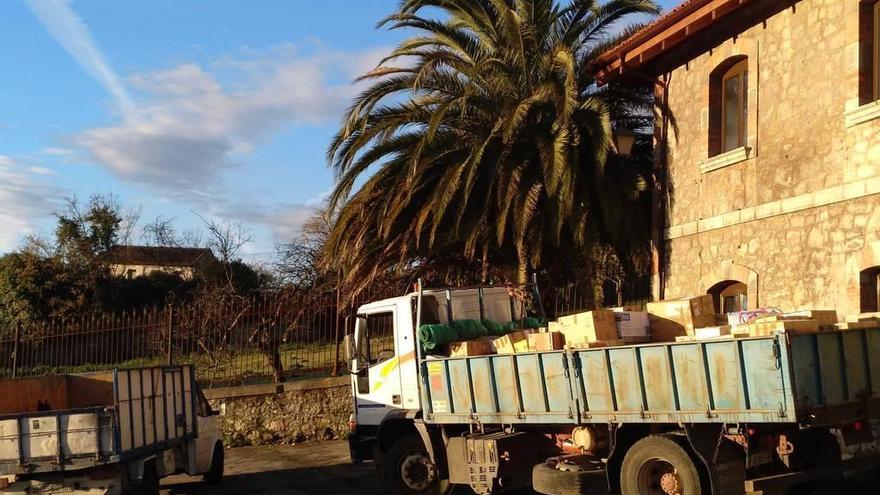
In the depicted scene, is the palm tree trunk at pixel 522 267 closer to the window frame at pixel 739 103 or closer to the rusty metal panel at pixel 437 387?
the window frame at pixel 739 103

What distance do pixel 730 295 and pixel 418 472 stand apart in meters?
5.93

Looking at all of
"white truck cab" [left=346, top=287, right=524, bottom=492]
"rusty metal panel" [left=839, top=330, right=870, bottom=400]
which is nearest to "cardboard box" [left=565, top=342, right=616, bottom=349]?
"rusty metal panel" [left=839, top=330, right=870, bottom=400]

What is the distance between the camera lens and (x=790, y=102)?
1149 centimetres

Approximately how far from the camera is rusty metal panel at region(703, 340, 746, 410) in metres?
6.93

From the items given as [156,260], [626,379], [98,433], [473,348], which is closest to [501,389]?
[473,348]

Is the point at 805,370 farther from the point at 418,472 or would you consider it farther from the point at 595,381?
the point at 418,472

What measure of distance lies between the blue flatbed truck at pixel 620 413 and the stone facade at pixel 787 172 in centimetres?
324

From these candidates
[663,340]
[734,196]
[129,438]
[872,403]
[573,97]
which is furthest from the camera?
[573,97]

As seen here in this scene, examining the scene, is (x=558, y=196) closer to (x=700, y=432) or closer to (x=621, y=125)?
(x=621, y=125)

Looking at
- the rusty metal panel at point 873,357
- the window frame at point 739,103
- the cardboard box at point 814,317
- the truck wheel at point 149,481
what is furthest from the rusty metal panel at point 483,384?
the window frame at point 739,103

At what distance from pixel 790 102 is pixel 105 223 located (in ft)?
98.5

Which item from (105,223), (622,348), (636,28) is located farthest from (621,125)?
(105,223)

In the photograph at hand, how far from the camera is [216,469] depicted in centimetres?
1286

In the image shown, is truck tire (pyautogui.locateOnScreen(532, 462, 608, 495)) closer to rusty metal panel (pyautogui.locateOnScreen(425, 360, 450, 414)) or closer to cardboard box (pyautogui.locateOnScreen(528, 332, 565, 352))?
cardboard box (pyautogui.locateOnScreen(528, 332, 565, 352))
